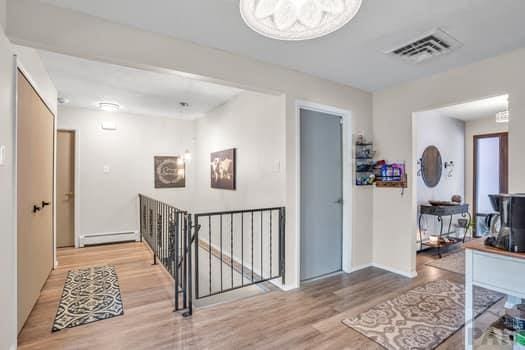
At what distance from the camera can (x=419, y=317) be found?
2330 mm

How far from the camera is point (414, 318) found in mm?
2314

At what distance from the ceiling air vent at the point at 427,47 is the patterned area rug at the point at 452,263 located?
8.99 ft

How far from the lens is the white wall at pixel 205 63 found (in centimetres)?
183

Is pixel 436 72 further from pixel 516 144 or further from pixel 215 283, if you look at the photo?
pixel 215 283

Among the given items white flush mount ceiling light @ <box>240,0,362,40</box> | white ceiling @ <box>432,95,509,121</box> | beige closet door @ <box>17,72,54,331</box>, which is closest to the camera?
white flush mount ceiling light @ <box>240,0,362,40</box>

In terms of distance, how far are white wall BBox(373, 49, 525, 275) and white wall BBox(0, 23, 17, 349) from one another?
12.5ft

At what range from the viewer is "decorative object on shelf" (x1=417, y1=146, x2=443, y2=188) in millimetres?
4613

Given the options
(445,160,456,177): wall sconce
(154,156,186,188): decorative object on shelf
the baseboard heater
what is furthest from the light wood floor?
(445,160,456,177): wall sconce

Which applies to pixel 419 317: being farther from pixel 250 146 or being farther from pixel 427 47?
pixel 250 146

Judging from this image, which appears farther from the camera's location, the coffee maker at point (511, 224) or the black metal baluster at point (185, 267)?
the black metal baluster at point (185, 267)

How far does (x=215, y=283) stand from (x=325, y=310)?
61.5 inches

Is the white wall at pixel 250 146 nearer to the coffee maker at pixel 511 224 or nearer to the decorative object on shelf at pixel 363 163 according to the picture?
the decorative object on shelf at pixel 363 163

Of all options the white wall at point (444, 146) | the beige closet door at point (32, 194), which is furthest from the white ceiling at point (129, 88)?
the white wall at point (444, 146)

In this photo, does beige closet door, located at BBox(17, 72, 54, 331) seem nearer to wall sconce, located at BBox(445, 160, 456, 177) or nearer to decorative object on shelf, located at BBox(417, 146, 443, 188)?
decorative object on shelf, located at BBox(417, 146, 443, 188)
